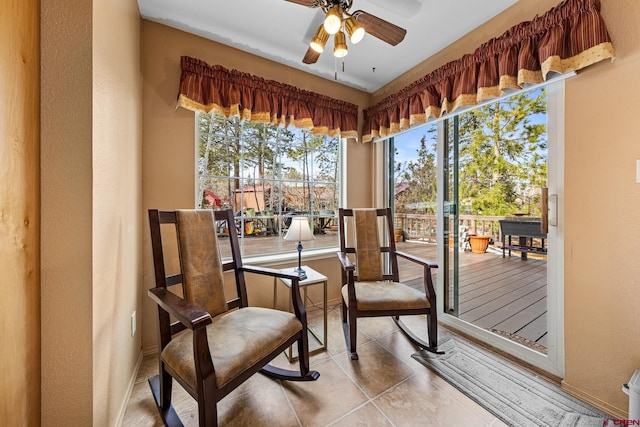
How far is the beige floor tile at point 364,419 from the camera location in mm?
1258

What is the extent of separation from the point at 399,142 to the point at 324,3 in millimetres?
1818

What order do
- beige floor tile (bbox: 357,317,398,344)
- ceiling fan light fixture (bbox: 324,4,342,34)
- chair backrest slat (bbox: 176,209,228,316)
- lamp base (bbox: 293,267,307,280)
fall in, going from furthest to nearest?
beige floor tile (bbox: 357,317,398,344), lamp base (bbox: 293,267,307,280), chair backrest slat (bbox: 176,209,228,316), ceiling fan light fixture (bbox: 324,4,342,34)

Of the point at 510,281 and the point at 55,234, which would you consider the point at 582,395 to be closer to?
the point at 510,281

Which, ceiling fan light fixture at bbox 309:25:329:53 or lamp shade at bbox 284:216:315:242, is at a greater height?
ceiling fan light fixture at bbox 309:25:329:53

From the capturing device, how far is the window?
7.32ft

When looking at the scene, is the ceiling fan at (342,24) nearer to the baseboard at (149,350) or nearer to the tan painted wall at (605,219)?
the tan painted wall at (605,219)

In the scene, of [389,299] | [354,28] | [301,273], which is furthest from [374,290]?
[354,28]

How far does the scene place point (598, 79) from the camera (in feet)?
4.47

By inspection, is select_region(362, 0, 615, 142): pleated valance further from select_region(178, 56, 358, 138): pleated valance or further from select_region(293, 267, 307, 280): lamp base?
select_region(293, 267, 307, 280): lamp base

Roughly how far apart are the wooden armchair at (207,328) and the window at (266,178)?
1.81 feet

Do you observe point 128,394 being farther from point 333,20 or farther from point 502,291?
point 502,291

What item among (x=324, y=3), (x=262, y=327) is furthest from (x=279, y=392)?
(x=324, y=3)

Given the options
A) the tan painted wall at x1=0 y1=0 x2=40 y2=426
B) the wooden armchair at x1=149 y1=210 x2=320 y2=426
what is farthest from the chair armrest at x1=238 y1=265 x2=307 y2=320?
the tan painted wall at x1=0 y1=0 x2=40 y2=426

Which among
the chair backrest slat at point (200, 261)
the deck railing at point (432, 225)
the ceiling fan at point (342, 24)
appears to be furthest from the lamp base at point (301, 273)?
the ceiling fan at point (342, 24)
